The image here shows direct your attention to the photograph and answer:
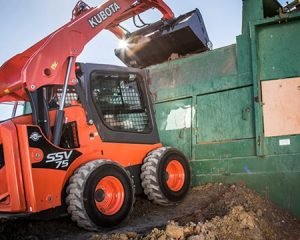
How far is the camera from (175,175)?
194 inches

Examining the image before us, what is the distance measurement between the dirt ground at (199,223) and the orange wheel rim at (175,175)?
9.3 inches

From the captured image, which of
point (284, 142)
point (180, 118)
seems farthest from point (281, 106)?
point (180, 118)

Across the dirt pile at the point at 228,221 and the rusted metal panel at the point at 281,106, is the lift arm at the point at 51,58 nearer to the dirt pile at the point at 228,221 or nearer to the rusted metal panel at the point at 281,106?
the dirt pile at the point at 228,221

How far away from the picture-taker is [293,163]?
460 centimetres

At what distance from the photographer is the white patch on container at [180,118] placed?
18.9 feet

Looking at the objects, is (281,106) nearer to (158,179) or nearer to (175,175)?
(175,175)

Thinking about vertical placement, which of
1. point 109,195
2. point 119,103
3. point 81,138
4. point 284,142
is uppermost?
point 119,103

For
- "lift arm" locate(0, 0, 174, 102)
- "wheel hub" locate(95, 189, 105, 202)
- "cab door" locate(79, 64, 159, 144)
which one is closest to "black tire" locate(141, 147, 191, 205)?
"cab door" locate(79, 64, 159, 144)

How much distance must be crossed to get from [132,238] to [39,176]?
1.09 m

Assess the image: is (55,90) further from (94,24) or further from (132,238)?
(132,238)

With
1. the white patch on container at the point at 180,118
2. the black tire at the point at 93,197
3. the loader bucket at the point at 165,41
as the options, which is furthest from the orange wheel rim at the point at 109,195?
the loader bucket at the point at 165,41

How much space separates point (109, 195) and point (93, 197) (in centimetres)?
32

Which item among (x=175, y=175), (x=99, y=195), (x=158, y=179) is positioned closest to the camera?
(x=99, y=195)

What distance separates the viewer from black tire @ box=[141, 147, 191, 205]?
446cm
